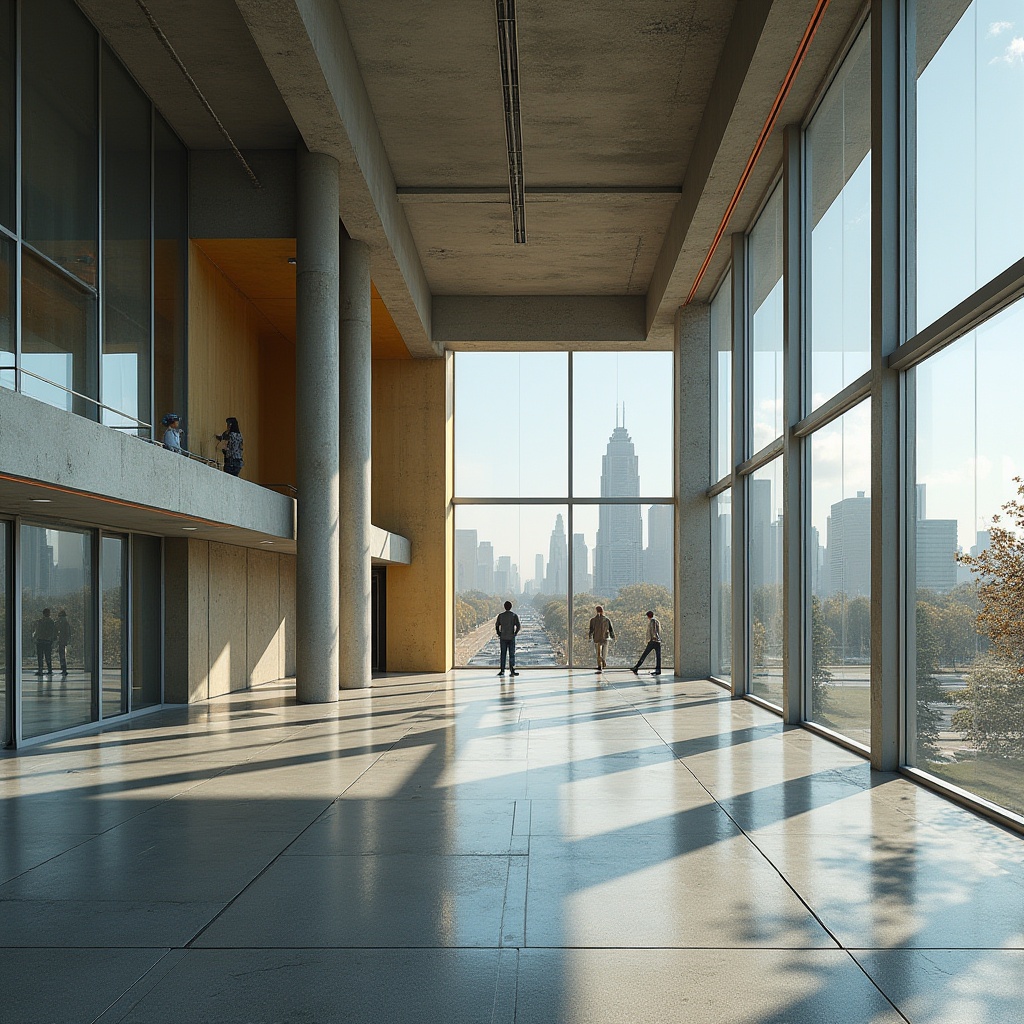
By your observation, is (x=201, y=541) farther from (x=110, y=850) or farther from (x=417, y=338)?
(x=110, y=850)

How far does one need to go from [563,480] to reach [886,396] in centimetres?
1728

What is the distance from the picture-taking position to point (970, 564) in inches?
339

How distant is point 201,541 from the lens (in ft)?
57.8

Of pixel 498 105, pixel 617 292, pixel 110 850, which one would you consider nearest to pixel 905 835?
pixel 110 850

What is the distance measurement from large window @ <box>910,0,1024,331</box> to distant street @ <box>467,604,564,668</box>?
58.5ft

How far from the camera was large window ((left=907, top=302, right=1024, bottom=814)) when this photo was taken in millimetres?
7832

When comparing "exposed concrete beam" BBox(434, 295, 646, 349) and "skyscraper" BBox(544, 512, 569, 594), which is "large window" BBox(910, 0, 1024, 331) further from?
"skyscraper" BBox(544, 512, 569, 594)

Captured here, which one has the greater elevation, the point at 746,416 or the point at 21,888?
the point at 746,416

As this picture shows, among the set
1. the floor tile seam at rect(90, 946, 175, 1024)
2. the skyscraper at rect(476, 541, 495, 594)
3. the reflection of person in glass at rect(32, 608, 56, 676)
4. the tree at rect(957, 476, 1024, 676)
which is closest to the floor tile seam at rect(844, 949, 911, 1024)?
the floor tile seam at rect(90, 946, 175, 1024)

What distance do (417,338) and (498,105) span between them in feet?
29.5

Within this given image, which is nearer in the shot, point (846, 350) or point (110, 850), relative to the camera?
point (110, 850)

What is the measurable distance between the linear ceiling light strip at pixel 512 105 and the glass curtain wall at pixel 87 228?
514 cm

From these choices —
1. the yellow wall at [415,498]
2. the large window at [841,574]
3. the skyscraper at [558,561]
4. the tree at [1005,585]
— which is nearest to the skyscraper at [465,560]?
the yellow wall at [415,498]

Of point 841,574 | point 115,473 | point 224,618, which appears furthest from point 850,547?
point 224,618
